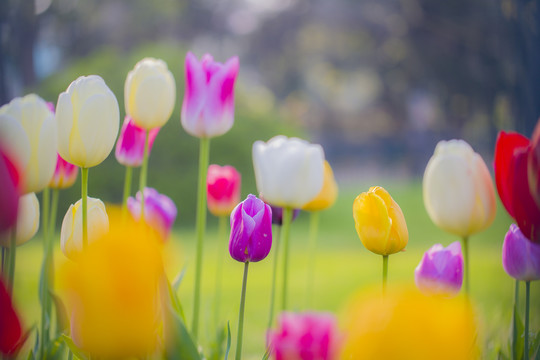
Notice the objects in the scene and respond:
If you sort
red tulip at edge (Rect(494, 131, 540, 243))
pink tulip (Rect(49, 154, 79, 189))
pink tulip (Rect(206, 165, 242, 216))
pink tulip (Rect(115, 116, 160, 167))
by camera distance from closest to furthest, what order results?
1. red tulip at edge (Rect(494, 131, 540, 243))
2. pink tulip (Rect(49, 154, 79, 189))
3. pink tulip (Rect(115, 116, 160, 167))
4. pink tulip (Rect(206, 165, 242, 216))

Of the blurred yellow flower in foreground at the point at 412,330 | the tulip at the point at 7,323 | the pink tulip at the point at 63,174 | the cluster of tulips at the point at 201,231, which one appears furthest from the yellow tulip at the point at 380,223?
the pink tulip at the point at 63,174

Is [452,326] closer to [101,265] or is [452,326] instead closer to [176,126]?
[101,265]

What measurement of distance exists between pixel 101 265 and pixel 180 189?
576 centimetres

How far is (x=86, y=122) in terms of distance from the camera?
68 cm

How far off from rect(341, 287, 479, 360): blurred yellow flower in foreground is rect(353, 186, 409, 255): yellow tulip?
0.28 meters

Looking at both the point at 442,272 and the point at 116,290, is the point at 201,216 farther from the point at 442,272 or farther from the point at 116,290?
the point at 116,290

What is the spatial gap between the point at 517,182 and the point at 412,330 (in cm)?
35

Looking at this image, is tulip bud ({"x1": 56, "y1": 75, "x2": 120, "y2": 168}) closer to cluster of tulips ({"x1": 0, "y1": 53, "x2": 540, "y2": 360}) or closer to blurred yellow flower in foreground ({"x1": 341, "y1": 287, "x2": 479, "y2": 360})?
cluster of tulips ({"x1": 0, "y1": 53, "x2": 540, "y2": 360})

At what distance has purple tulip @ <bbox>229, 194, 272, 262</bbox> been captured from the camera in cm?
72

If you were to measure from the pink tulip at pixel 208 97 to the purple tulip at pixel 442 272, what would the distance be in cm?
39

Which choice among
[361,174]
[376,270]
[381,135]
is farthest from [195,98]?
[381,135]

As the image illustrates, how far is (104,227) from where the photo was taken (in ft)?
2.28

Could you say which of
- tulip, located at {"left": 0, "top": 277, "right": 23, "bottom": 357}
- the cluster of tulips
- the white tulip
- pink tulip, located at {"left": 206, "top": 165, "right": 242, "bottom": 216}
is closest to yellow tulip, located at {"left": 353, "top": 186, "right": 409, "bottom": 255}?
the cluster of tulips

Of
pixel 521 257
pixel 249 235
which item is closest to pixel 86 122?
pixel 249 235
